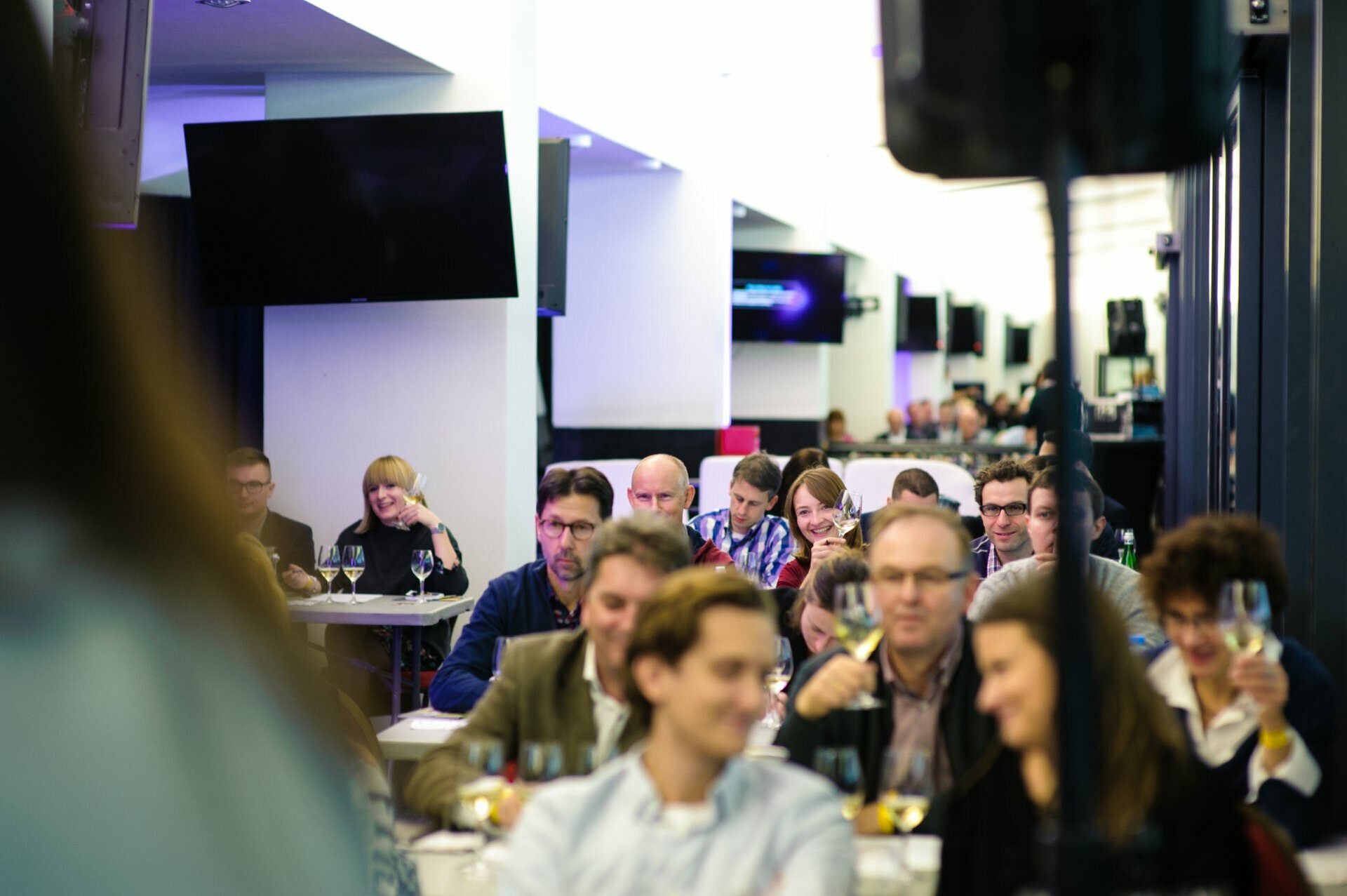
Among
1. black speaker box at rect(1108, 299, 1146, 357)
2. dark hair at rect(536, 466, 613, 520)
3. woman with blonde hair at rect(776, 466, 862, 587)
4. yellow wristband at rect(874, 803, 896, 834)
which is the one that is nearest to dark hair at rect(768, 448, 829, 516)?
woman with blonde hair at rect(776, 466, 862, 587)

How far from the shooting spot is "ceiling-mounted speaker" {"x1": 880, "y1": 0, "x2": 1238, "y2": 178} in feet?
3.88

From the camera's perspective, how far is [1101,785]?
5.55 ft

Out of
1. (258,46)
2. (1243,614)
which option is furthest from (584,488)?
(258,46)

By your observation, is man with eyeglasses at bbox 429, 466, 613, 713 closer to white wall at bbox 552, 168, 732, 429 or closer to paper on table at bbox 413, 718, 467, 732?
paper on table at bbox 413, 718, 467, 732

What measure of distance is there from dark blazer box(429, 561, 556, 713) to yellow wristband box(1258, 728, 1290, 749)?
6.40ft

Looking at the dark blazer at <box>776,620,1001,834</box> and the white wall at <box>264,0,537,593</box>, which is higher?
the white wall at <box>264,0,537,593</box>

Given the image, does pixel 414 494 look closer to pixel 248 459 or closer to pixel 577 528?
pixel 248 459

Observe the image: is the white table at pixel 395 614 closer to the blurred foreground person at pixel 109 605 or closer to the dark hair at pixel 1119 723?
the dark hair at pixel 1119 723

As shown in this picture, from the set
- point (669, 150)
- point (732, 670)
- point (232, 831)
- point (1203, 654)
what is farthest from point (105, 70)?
point (669, 150)

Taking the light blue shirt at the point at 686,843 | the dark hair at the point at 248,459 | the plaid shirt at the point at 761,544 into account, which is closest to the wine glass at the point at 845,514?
the plaid shirt at the point at 761,544

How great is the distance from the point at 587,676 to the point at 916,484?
2926 mm

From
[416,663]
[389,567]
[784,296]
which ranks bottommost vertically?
[416,663]

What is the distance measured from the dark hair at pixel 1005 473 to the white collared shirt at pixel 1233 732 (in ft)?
7.31

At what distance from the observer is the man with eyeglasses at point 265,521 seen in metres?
5.58
